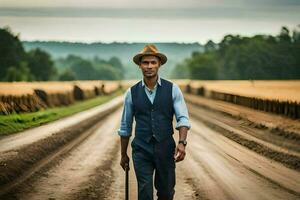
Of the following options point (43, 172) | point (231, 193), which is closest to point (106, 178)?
point (43, 172)

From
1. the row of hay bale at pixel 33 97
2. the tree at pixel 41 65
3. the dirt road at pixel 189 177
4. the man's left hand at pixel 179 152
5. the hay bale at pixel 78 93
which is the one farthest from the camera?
the tree at pixel 41 65

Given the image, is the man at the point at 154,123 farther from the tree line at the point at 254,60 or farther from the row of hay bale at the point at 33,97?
the tree line at the point at 254,60

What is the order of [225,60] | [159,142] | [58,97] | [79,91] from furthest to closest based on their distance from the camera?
[225,60]
[79,91]
[58,97]
[159,142]

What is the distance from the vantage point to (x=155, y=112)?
6.26 meters

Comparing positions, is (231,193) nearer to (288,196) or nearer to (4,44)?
(288,196)

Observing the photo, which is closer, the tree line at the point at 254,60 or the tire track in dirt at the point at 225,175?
the tire track in dirt at the point at 225,175

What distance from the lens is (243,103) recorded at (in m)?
44.0

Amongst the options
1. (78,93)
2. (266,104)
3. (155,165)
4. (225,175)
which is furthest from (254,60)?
(155,165)

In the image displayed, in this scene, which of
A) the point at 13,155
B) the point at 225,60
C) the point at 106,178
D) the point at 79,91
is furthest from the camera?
the point at 225,60

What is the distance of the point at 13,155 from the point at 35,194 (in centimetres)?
486

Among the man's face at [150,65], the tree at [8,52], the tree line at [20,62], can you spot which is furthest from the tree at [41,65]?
the man's face at [150,65]

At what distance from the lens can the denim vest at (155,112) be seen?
6262mm

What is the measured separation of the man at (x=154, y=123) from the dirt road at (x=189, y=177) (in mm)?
3308

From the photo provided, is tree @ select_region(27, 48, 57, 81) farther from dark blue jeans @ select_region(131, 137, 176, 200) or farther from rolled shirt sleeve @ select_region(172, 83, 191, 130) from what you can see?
rolled shirt sleeve @ select_region(172, 83, 191, 130)
